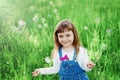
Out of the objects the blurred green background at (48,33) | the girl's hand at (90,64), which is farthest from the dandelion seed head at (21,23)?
the girl's hand at (90,64)

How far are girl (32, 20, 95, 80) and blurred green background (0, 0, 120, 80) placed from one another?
0.18 m

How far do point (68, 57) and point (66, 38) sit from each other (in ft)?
0.45

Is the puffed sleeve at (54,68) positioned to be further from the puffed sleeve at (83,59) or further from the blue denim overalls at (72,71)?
the puffed sleeve at (83,59)

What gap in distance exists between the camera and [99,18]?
12.8ft

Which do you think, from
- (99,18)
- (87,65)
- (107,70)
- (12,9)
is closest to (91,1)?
(99,18)

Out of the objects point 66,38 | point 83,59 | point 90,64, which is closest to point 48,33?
point 66,38

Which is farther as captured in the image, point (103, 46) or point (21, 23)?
point (21, 23)

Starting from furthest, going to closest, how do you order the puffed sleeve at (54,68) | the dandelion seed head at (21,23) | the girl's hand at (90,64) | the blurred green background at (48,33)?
the dandelion seed head at (21,23) → the blurred green background at (48,33) → the puffed sleeve at (54,68) → the girl's hand at (90,64)

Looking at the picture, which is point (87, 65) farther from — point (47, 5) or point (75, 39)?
point (47, 5)

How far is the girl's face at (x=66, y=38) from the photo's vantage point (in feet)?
10.4

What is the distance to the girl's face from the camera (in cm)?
317

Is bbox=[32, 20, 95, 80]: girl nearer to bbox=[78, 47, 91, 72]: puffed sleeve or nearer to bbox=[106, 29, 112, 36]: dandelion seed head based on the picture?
bbox=[78, 47, 91, 72]: puffed sleeve

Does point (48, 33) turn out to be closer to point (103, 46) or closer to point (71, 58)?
point (103, 46)

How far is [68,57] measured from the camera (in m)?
3.18
